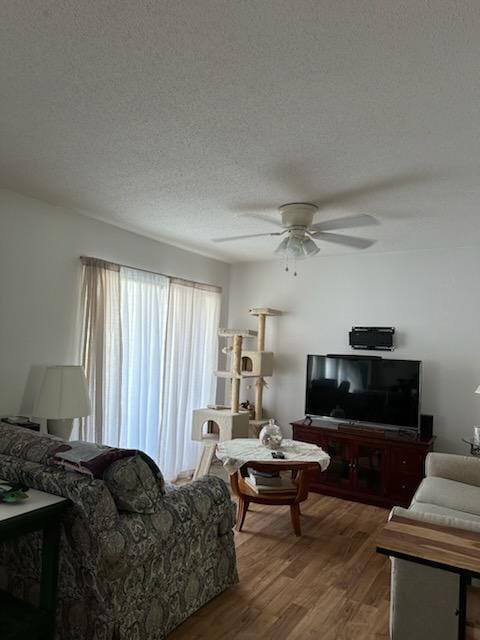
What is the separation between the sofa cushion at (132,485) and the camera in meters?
2.03

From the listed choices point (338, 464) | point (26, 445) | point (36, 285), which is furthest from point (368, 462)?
point (36, 285)

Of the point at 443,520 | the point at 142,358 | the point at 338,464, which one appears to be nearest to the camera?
the point at 443,520

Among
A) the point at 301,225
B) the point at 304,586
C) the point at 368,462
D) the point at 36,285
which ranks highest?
the point at 301,225

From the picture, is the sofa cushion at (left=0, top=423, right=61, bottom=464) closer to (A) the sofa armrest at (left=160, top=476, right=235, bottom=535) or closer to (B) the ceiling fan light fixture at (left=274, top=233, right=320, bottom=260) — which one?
(A) the sofa armrest at (left=160, top=476, right=235, bottom=535)

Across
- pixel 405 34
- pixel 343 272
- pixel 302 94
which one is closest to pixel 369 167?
pixel 302 94

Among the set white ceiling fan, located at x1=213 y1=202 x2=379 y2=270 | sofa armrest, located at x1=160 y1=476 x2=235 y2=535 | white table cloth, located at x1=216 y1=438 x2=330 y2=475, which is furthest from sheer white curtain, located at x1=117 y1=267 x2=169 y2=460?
sofa armrest, located at x1=160 y1=476 x2=235 y2=535

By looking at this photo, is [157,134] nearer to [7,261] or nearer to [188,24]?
[188,24]

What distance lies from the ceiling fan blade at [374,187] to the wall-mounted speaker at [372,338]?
187 centimetres

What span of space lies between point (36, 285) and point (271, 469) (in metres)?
2.26

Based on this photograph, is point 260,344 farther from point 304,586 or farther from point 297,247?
point 304,586

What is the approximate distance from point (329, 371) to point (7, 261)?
3.10 meters

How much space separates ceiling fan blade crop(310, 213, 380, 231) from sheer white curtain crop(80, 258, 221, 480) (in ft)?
5.61

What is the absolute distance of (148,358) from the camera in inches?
173

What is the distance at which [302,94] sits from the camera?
1851mm
